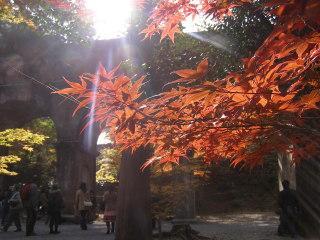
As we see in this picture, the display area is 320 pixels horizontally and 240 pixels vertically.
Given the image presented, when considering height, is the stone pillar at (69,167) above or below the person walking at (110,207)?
above

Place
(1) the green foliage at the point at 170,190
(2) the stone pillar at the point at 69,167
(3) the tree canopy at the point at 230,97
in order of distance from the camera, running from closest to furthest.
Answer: (3) the tree canopy at the point at 230,97
(1) the green foliage at the point at 170,190
(2) the stone pillar at the point at 69,167

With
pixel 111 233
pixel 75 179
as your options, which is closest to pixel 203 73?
pixel 111 233

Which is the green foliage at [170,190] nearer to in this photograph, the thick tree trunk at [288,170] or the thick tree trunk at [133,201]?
the thick tree trunk at [133,201]

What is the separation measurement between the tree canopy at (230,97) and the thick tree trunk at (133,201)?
4033 millimetres

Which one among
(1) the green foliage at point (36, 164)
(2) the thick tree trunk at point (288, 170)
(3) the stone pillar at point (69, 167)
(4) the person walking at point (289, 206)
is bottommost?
(4) the person walking at point (289, 206)

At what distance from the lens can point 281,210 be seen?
8.79 meters

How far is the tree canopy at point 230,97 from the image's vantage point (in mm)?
1511

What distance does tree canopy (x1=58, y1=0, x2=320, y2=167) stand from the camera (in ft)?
4.96

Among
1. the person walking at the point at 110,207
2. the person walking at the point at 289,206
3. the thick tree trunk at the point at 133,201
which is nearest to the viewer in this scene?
the thick tree trunk at the point at 133,201

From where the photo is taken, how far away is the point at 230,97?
183 cm

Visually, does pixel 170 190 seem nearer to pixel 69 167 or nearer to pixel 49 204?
pixel 49 204

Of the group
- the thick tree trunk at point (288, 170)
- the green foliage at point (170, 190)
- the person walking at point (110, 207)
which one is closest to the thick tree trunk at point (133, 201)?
the green foliage at point (170, 190)

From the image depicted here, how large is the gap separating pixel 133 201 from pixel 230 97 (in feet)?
16.3

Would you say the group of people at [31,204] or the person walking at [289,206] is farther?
the group of people at [31,204]
